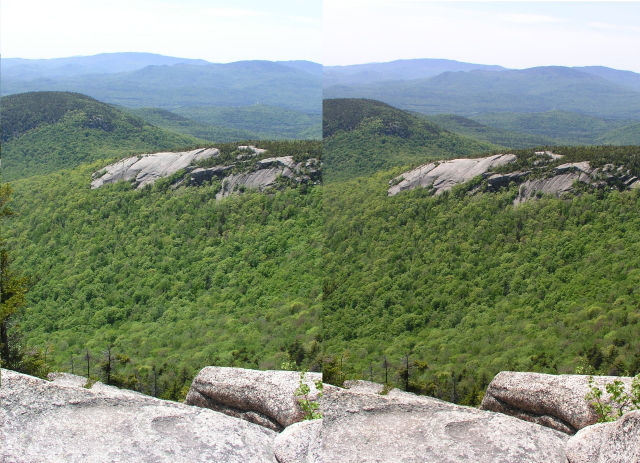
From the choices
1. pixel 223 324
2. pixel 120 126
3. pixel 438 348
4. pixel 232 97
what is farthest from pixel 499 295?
pixel 232 97

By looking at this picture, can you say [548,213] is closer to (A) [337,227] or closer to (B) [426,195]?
(A) [337,227]

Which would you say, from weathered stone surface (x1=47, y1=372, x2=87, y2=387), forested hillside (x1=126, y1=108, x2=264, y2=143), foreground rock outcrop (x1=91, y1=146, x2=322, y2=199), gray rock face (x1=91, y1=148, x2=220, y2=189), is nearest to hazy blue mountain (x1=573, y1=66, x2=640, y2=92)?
foreground rock outcrop (x1=91, y1=146, x2=322, y2=199)

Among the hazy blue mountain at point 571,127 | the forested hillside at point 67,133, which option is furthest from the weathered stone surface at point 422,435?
the forested hillside at point 67,133

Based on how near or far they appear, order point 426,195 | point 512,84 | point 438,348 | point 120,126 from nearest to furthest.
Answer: point 438,348
point 426,195
point 120,126
point 512,84

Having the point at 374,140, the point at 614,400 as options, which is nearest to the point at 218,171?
the point at 374,140

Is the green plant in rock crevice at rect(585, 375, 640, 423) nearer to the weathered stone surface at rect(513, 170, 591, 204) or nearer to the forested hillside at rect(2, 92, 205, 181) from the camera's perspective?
the weathered stone surface at rect(513, 170, 591, 204)

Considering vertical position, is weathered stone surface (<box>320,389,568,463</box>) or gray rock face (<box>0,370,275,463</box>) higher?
weathered stone surface (<box>320,389,568,463</box>)

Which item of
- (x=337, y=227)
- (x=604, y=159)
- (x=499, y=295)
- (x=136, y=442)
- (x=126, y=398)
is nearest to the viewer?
(x=136, y=442)
